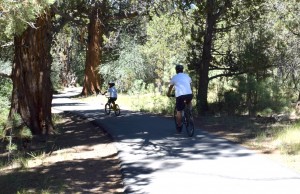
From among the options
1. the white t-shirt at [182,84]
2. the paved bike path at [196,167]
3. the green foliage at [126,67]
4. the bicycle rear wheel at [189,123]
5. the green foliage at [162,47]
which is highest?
the green foliage at [162,47]

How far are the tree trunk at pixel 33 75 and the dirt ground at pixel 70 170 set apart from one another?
0.90 metres

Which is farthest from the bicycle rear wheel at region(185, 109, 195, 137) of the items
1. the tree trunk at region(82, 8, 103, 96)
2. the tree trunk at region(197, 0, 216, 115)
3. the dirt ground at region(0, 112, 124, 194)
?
the tree trunk at region(82, 8, 103, 96)

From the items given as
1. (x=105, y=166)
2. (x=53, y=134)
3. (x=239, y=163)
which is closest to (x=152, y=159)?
(x=105, y=166)

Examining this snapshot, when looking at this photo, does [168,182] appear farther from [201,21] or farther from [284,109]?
[284,109]

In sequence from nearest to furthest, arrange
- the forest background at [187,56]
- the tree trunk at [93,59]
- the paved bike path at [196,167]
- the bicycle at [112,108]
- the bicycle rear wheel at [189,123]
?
the paved bike path at [196,167] → the bicycle rear wheel at [189,123] → the forest background at [187,56] → the bicycle at [112,108] → the tree trunk at [93,59]

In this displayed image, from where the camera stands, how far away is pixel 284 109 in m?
20.9

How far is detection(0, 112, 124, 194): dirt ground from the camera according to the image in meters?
7.22

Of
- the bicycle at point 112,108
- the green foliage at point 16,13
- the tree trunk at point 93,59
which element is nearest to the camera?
the green foliage at point 16,13

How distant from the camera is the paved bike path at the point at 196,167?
6645mm

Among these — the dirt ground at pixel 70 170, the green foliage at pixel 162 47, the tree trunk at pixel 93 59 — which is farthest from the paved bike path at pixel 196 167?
the green foliage at pixel 162 47

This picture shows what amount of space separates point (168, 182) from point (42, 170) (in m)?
2.98

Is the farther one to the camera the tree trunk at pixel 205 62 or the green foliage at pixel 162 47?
the green foliage at pixel 162 47

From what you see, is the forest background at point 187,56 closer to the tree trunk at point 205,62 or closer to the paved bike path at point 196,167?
the tree trunk at point 205,62

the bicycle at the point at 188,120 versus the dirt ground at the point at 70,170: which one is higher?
the bicycle at the point at 188,120
